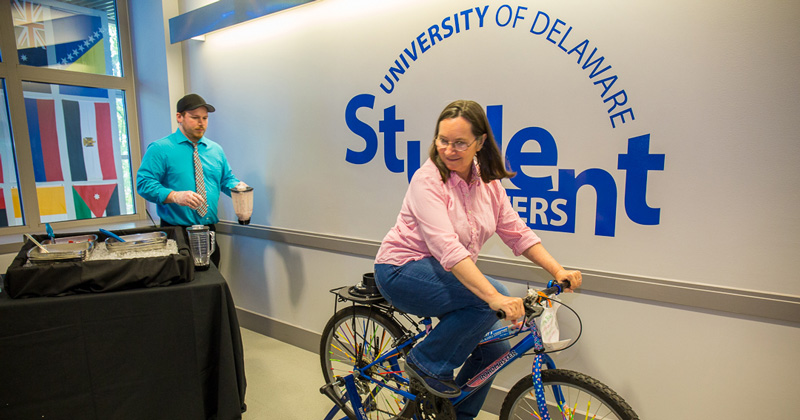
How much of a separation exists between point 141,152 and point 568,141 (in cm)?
420

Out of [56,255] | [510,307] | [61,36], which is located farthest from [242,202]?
[61,36]

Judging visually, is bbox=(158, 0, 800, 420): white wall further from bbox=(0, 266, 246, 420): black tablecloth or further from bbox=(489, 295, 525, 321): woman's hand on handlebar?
bbox=(0, 266, 246, 420): black tablecloth

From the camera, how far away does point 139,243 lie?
1967 mm

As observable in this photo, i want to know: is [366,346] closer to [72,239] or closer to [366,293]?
[366,293]

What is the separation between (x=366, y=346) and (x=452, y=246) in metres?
0.89

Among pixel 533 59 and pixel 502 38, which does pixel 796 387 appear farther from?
pixel 502 38

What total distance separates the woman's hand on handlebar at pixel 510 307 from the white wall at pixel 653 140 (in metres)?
0.91

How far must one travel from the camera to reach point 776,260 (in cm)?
181

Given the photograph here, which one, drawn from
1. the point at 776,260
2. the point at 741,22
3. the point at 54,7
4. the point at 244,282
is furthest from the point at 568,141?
the point at 54,7

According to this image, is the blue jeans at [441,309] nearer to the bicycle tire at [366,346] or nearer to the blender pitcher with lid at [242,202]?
the bicycle tire at [366,346]

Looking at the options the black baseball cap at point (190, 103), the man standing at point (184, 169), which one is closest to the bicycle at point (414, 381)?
the man standing at point (184, 169)

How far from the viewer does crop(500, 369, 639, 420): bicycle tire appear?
1558 mm

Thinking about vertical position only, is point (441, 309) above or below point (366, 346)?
above

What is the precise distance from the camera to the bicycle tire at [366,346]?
82.9 inches
